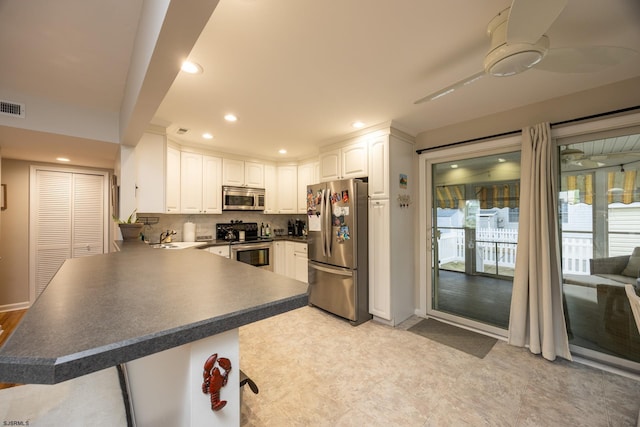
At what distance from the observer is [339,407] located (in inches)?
69.5

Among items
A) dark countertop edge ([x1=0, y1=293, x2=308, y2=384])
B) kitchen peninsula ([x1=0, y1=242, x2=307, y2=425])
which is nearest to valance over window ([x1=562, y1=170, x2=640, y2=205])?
kitchen peninsula ([x1=0, y1=242, x2=307, y2=425])

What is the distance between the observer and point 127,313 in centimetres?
76

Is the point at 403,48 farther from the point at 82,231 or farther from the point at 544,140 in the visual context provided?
the point at 82,231

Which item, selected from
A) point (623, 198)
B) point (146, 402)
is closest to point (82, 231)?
point (146, 402)

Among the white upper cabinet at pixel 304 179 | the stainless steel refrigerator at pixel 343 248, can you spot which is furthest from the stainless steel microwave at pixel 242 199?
the stainless steel refrigerator at pixel 343 248

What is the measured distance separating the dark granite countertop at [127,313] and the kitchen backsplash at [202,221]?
2650mm

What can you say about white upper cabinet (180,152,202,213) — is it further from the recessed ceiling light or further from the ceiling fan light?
the ceiling fan light

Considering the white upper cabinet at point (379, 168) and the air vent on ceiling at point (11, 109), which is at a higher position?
the air vent on ceiling at point (11, 109)

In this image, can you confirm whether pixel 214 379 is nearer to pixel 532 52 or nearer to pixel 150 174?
pixel 532 52

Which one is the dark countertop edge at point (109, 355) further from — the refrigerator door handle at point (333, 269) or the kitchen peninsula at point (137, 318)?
the refrigerator door handle at point (333, 269)

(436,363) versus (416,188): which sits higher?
(416,188)

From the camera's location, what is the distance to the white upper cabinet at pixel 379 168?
118 inches

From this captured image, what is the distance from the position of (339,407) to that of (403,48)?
2.48 m

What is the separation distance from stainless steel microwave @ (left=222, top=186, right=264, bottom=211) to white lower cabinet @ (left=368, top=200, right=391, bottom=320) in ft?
7.14
